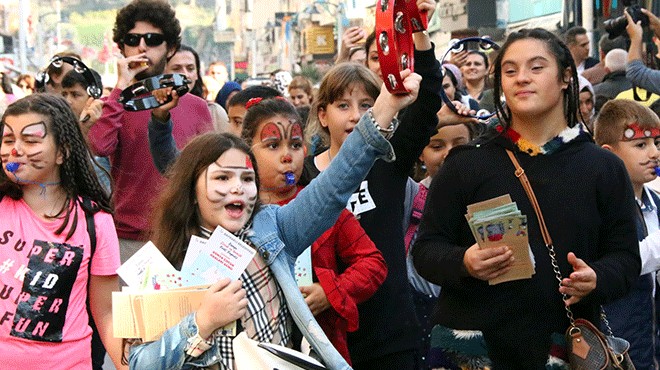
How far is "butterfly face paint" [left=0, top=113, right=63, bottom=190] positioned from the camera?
5.00 m

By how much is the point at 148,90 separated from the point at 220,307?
2.97 m

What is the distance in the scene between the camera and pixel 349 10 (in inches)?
2077

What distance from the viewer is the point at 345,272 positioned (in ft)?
16.8

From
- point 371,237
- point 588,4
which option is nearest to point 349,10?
point 588,4

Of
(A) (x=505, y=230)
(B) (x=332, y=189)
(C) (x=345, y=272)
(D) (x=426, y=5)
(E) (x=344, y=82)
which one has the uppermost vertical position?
(D) (x=426, y=5)

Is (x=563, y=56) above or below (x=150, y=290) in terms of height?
above

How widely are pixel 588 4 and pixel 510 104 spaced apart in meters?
14.5

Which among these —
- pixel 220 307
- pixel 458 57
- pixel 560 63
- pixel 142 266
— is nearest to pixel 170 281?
pixel 142 266

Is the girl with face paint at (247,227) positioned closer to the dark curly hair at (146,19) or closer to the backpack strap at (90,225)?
the backpack strap at (90,225)

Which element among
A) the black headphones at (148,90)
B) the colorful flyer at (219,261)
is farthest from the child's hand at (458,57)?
the colorful flyer at (219,261)

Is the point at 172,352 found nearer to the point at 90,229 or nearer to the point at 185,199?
the point at 185,199

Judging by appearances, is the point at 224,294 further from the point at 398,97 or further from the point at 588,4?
the point at 588,4

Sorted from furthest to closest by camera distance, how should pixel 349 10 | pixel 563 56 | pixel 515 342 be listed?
pixel 349 10
pixel 563 56
pixel 515 342

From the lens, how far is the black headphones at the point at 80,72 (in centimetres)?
773
